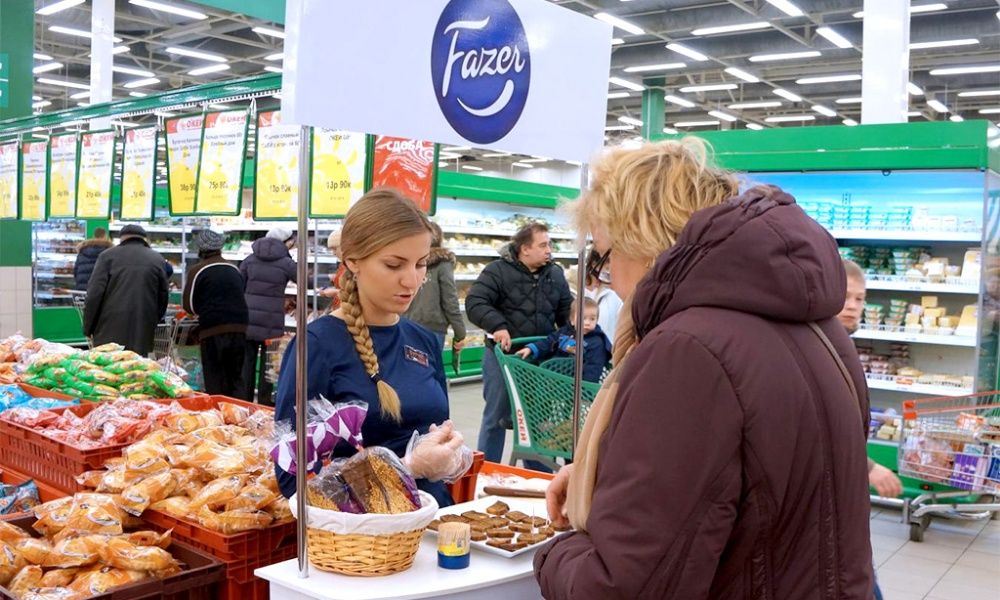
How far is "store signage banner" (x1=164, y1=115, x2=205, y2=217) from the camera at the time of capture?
5102 mm

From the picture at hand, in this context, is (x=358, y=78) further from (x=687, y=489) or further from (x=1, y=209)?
(x=1, y=209)

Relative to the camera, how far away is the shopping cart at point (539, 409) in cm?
479

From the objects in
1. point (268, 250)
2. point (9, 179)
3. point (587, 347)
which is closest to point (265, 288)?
point (268, 250)

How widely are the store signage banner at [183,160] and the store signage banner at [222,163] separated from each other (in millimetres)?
123

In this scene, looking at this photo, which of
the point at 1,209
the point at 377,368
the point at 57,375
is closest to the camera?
the point at 377,368

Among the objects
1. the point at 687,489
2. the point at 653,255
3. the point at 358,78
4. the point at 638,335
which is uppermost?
the point at 358,78

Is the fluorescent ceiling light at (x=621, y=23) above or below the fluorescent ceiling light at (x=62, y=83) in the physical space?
above

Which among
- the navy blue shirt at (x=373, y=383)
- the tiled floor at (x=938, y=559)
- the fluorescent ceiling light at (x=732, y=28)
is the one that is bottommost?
the tiled floor at (x=938, y=559)

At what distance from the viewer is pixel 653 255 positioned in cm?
148

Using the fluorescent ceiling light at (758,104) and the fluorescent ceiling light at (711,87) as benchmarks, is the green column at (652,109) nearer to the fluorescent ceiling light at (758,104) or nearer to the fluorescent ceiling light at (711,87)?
the fluorescent ceiling light at (711,87)

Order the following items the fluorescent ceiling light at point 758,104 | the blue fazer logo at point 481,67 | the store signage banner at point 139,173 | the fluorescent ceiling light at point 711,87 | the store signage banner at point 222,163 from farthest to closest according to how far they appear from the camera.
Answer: the fluorescent ceiling light at point 758,104, the fluorescent ceiling light at point 711,87, the store signage banner at point 139,173, the store signage banner at point 222,163, the blue fazer logo at point 481,67

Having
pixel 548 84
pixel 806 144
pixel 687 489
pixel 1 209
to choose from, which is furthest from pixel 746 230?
pixel 1 209

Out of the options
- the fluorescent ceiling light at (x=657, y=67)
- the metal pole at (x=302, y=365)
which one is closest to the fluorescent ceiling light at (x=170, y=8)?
the fluorescent ceiling light at (x=657, y=67)

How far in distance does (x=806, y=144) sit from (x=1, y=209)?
6.71 metres
